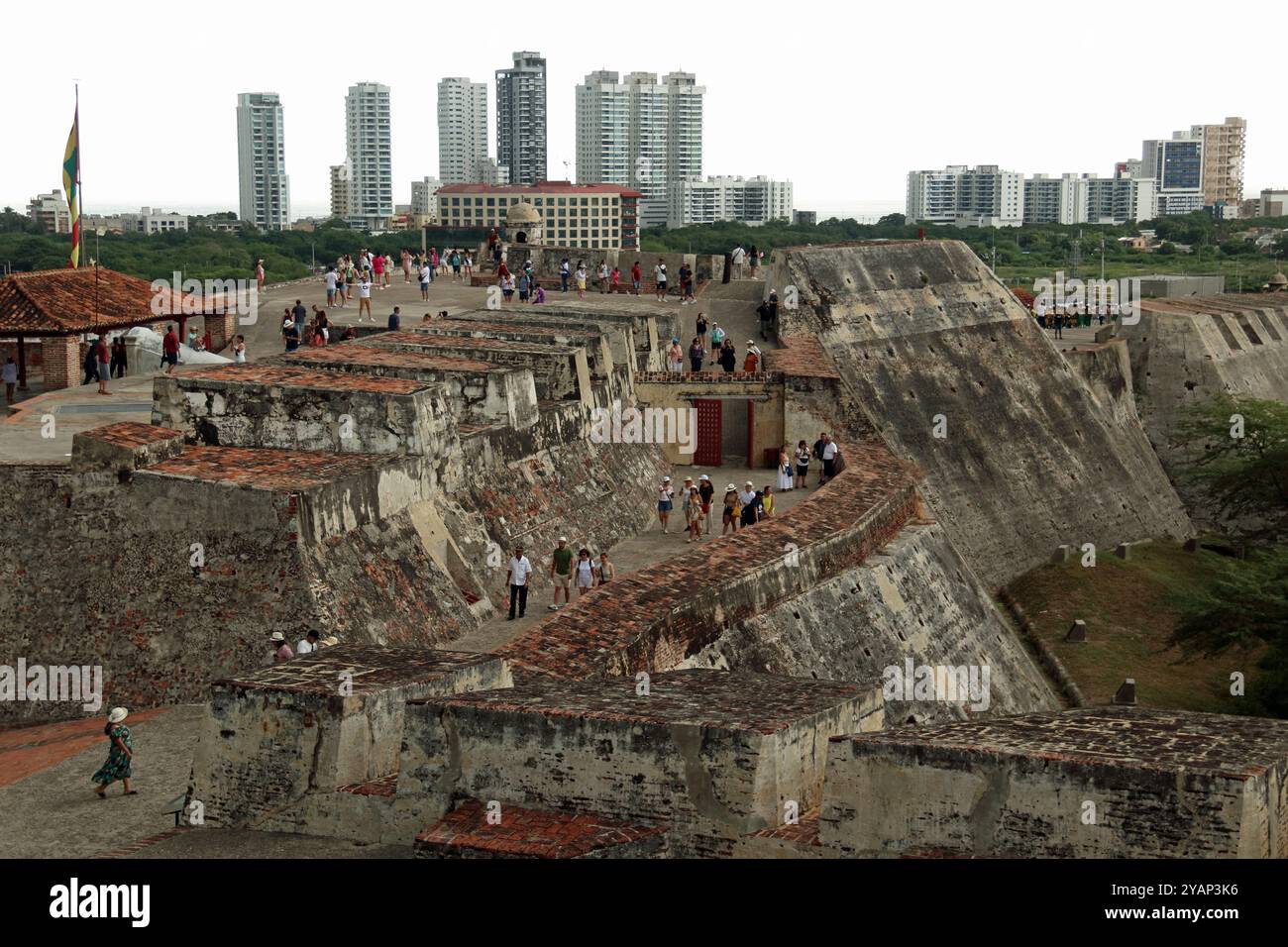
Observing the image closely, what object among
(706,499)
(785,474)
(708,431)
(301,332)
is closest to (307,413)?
(706,499)

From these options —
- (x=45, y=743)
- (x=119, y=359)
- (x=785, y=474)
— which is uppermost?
(x=119, y=359)

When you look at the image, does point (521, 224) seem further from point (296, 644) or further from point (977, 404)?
point (296, 644)

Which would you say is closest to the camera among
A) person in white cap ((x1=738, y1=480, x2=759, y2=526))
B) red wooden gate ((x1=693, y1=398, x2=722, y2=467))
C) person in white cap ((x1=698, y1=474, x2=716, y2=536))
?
person in white cap ((x1=738, y1=480, x2=759, y2=526))

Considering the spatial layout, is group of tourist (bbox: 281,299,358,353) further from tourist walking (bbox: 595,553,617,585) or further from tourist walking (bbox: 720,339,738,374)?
tourist walking (bbox: 595,553,617,585)

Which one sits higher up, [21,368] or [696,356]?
[21,368]

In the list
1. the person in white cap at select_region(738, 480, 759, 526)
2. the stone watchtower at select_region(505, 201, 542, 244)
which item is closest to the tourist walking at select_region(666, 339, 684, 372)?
the person in white cap at select_region(738, 480, 759, 526)

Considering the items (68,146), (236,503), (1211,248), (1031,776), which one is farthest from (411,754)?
(1211,248)
